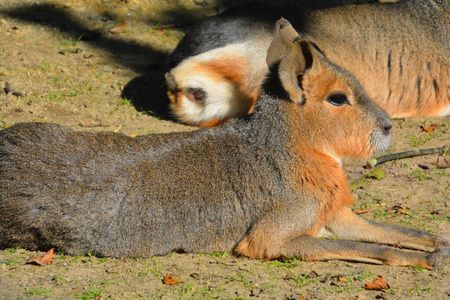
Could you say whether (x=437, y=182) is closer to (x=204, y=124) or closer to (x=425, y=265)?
(x=425, y=265)

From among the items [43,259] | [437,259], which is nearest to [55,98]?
[43,259]

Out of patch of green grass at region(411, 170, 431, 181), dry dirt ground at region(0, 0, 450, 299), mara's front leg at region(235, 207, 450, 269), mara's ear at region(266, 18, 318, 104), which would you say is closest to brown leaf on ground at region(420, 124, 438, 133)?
dry dirt ground at region(0, 0, 450, 299)

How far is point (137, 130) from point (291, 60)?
88.0 inches

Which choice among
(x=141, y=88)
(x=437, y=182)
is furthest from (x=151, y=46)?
(x=437, y=182)

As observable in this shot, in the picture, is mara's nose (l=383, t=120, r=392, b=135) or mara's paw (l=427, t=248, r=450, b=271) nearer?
mara's paw (l=427, t=248, r=450, b=271)

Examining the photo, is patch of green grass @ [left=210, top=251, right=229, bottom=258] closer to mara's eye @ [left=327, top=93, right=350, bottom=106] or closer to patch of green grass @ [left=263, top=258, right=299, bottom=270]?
patch of green grass @ [left=263, top=258, right=299, bottom=270]

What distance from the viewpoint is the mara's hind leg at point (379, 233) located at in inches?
139

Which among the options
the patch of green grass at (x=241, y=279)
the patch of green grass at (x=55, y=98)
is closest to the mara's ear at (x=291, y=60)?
the patch of green grass at (x=241, y=279)

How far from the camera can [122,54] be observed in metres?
6.76

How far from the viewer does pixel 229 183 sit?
3498 millimetres

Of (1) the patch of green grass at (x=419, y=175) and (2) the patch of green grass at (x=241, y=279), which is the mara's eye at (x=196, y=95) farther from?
(2) the patch of green grass at (x=241, y=279)

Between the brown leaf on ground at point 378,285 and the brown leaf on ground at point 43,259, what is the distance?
70.5 inches

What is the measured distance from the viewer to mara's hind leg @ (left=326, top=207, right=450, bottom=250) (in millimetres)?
3537

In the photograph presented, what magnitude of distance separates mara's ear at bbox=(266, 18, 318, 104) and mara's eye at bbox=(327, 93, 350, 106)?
196 millimetres
